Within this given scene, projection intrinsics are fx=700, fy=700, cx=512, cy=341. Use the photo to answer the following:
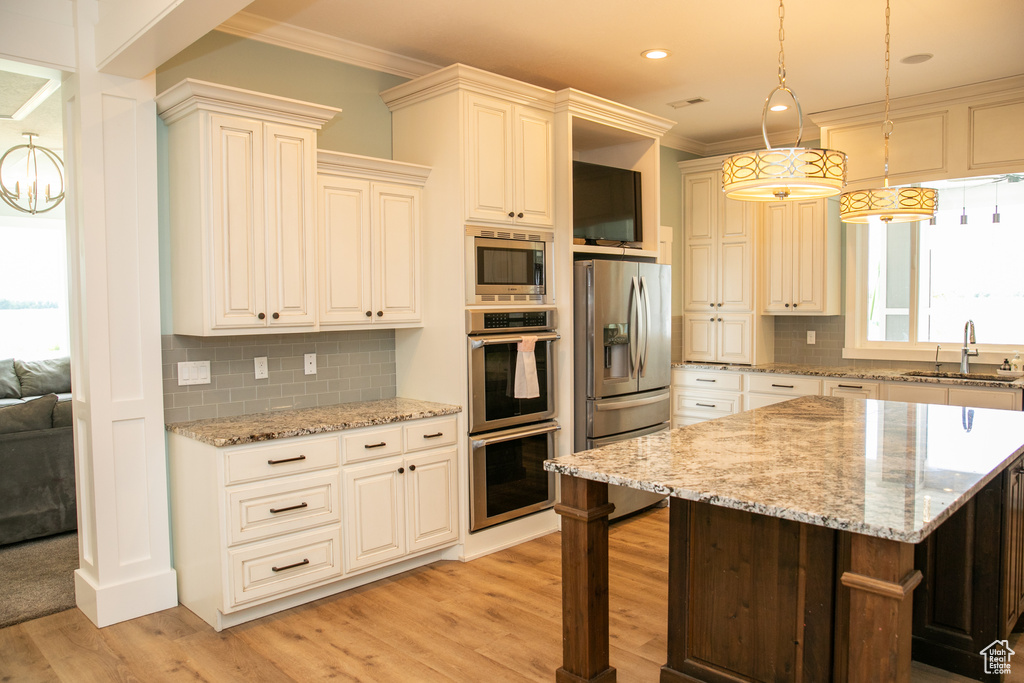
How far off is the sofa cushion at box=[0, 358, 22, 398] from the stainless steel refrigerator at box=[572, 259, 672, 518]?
19.5 feet

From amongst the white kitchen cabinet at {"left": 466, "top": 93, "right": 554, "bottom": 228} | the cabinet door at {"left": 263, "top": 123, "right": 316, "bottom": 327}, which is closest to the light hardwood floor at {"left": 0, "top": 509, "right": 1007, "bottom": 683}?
the cabinet door at {"left": 263, "top": 123, "right": 316, "bottom": 327}

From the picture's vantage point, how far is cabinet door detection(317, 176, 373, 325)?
11.3 feet

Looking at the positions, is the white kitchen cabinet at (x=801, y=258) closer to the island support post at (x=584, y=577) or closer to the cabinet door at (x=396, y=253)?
the cabinet door at (x=396, y=253)

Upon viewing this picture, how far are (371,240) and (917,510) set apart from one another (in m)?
2.77

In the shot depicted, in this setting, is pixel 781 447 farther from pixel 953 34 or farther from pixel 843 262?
pixel 843 262

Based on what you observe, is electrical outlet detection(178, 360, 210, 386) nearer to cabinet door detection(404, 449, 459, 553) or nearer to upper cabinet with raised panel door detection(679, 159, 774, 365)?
cabinet door detection(404, 449, 459, 553)

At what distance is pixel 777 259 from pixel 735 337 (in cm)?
69

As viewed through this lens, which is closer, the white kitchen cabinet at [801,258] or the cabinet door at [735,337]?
the white kitchen cabinet at [801,258]

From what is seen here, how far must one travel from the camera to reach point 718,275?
18.8 ft

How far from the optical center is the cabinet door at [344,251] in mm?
3455

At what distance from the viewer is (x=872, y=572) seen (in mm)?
1638

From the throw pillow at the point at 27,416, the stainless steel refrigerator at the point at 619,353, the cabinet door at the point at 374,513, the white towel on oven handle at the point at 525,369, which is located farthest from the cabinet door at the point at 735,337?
the throw pillow at the point at 27,416

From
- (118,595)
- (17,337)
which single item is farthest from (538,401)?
(17,337)

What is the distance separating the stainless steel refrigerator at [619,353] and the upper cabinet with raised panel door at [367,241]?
1.04 metres
